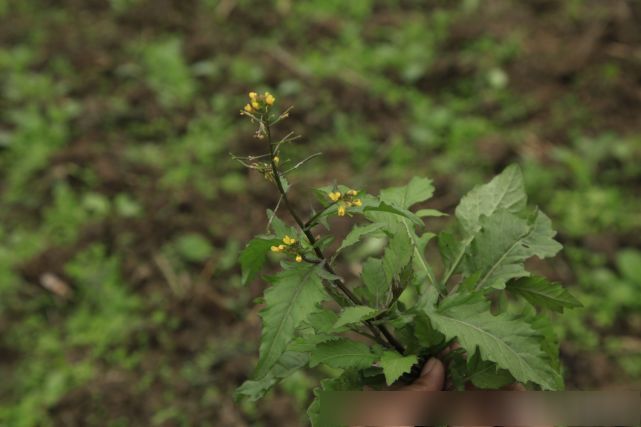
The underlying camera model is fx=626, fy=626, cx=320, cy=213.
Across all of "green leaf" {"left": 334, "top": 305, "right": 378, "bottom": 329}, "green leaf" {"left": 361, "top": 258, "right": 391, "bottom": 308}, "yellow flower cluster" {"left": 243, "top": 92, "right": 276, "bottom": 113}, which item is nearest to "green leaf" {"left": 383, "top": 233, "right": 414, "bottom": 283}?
"green leaf" {"left": 361, "top": 258, "right": 391, "bottom": 308}

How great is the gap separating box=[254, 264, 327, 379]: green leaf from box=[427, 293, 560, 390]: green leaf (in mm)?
356

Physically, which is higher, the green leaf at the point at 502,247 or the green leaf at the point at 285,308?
the green leaf at the point at 285,308

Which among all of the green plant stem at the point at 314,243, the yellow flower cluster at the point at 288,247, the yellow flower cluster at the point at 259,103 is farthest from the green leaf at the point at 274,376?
the yellow flower cluster at the point at 259,103

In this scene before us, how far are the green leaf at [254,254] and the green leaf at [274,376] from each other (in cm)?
36

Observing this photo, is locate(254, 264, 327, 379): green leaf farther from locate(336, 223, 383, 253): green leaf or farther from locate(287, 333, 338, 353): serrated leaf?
locate(287, 333, 338, 353): serrated leaf

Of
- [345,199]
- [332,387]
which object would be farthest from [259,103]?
[332,387]

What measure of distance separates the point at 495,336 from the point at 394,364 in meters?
0.28

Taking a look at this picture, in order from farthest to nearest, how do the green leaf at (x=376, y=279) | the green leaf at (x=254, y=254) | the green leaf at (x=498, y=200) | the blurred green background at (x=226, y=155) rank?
1. the blurred green background at (x=226, y=155)
2. the green leaf at (x=498, y=200)
3. the green leaf at (x=376, y=279)
4. the green leaf at (x=254, y=254)

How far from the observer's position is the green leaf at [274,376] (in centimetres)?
181

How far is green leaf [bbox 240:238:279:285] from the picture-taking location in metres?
1.51

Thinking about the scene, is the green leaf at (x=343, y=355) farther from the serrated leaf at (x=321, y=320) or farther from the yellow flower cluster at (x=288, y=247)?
the yellow flower cluster at (x=288, y=247)

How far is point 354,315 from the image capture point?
60.0 inches

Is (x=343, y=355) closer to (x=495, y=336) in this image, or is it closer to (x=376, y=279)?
(x=376, y=279)

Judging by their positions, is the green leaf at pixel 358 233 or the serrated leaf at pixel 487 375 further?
the serrated leaf at pixel 487 375
